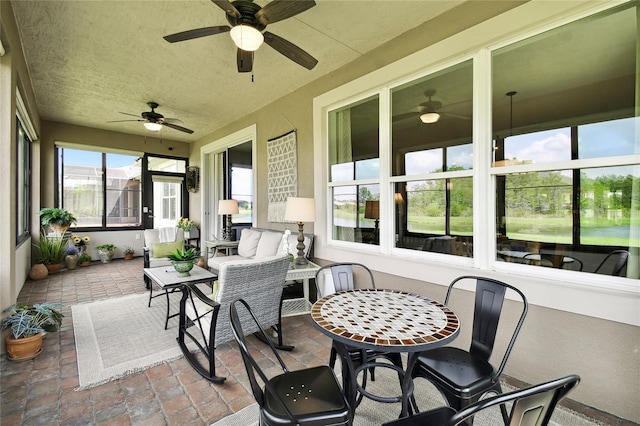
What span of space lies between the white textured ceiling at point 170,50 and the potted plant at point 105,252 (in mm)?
2885

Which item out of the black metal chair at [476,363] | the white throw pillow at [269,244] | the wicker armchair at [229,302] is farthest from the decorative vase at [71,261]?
the black metal chair at [476,363]

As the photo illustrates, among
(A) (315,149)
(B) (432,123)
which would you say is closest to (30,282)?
(A) (315,149)

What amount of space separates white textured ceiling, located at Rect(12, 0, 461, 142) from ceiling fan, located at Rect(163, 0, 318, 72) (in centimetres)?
35

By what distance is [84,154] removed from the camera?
20.4 feet

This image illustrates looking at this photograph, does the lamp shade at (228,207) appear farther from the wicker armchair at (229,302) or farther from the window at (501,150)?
the wicker armchair at (229,302)

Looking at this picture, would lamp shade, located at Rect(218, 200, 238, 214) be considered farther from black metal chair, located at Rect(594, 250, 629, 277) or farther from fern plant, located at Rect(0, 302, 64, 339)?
black metal chair, located at Rect(594, 250, 629, 277)

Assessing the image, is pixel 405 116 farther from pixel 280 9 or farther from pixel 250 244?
pixel 250 244

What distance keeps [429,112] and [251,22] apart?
92.3 inches

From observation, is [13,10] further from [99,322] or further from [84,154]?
[84,154]

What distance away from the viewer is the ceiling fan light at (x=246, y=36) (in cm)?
215

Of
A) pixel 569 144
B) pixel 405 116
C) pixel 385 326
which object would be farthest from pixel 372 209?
pixel 569 144

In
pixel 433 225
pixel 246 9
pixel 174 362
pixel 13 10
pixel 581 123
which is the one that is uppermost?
pixel 13 10

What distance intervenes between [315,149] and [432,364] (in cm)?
287

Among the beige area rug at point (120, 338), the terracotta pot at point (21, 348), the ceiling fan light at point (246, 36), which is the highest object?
the ceiling fan light at point (246, 36)
